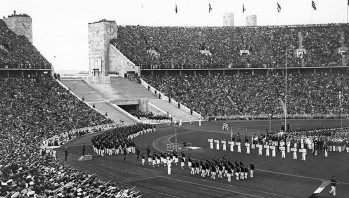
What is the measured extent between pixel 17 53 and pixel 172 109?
21287 millimetres

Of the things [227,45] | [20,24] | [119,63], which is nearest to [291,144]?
[119,63]

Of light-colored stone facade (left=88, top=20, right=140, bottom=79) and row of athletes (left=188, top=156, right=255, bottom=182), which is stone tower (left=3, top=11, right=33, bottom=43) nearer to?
light-colored stone facade (left=88, top=20, right=140, bottom=79)

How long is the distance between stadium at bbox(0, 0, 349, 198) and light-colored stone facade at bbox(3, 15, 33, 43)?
14 centimetres

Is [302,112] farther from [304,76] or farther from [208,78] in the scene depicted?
[208,78]

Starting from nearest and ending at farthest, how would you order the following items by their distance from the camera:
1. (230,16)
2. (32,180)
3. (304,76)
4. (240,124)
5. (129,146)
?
(32,180), (129,146), (240,124), (304,76), (230,16)

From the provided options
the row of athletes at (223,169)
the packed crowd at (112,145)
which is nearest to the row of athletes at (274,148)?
the row of athletes at (223,169)

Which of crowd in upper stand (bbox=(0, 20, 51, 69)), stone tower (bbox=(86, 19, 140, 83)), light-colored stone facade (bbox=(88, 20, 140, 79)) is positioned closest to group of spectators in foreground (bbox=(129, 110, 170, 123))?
crowd in upper stand (bbox=(0, 20, 51, 69))

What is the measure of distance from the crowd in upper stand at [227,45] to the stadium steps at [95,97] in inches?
424

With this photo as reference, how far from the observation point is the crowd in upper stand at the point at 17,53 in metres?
61.5

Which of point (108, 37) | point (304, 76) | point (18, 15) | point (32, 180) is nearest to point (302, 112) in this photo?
point (304, 76)

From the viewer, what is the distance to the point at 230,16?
99.9m

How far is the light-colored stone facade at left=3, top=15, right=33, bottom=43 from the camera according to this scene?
232 ft

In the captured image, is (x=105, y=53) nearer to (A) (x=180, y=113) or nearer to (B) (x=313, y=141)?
(A) (x=180, y=113)

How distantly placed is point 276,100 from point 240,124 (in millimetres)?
13303
